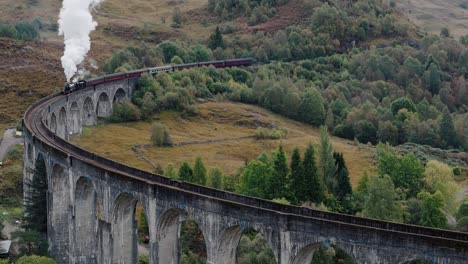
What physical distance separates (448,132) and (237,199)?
257ft

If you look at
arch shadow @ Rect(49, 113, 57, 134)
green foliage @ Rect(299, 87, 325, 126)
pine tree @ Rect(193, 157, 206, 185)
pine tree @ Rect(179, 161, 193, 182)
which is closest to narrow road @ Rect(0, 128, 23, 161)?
arch shadow @ Rect(49, 113, 57, 134)

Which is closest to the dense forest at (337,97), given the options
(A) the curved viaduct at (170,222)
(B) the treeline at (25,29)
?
(A) the curved viaduct at (170,222)

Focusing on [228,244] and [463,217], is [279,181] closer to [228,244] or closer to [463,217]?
[463,217]

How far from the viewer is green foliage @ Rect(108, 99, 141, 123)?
412ft

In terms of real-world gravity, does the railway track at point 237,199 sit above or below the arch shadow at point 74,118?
above

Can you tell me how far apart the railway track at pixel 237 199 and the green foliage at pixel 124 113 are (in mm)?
42464

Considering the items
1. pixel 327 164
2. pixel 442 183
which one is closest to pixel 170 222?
pixel 327 164

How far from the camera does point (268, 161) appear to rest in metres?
87.2

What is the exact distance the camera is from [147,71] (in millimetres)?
138000

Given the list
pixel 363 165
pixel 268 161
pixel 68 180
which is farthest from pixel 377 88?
pixel 68 180

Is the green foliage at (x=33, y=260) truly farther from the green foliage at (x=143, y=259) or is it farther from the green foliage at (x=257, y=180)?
the green foliage at (x=257, y=180)

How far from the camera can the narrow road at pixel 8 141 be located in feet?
328

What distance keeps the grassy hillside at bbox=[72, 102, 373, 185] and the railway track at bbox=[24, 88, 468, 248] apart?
85.7 ft

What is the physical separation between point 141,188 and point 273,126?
74.5m
